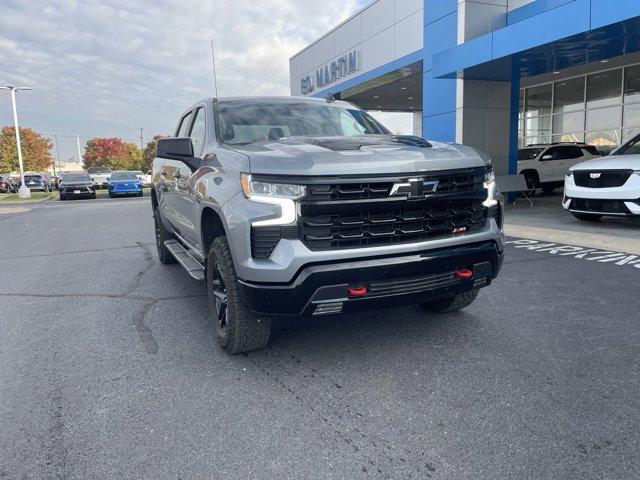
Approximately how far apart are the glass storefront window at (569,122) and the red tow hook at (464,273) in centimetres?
1951

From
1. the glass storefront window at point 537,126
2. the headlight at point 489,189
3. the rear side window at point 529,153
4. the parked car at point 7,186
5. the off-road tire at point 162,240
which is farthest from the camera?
the parked car at point 7,186

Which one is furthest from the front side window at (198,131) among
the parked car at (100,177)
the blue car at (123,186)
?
the parked car at (100,177)

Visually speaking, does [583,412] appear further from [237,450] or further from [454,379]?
[237,450]

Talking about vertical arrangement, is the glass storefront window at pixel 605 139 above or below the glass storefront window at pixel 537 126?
below

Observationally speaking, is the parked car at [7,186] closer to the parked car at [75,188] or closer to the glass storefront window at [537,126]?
the parked car at [75,188]

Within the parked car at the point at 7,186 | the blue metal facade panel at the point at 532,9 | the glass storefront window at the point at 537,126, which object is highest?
the blue metal facade panel at the point at 532,9

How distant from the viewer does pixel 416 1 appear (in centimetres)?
1634

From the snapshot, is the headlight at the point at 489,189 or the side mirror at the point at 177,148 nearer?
the headlight at the point at 489,189

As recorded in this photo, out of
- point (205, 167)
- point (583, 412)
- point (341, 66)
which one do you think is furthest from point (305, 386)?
point (341, 66)

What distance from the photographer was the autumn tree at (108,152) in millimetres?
83438

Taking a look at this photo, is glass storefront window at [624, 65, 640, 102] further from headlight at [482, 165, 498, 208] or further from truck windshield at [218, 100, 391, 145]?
headlight at [482, 165, 498, 208]

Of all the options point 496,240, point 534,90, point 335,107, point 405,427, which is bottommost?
point 405,427

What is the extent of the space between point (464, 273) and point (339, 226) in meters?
0.97

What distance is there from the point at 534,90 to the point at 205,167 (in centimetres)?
2079
